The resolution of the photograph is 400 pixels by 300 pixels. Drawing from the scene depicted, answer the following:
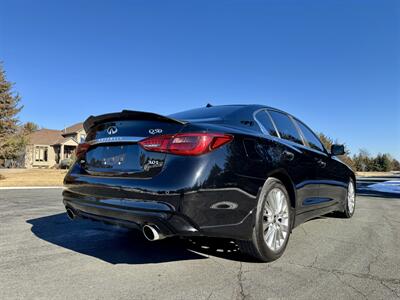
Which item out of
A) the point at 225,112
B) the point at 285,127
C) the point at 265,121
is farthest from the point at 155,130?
the point at 285,127

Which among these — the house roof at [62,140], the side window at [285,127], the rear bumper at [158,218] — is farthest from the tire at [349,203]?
the house roof at [62,140]

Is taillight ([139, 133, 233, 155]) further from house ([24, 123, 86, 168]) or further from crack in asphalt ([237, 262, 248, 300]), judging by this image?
house ([24, 123, 86, 168])

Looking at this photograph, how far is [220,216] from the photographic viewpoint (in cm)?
301

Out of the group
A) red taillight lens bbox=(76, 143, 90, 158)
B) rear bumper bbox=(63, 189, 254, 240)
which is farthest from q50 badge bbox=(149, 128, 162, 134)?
red taillight lens bbox=(76, 143, 90, 158)

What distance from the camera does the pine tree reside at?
21.6 m

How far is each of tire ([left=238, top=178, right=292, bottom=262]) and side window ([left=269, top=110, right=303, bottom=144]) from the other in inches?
33.1

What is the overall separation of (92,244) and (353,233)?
344 centimetres

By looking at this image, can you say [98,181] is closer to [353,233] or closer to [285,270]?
[285,270]

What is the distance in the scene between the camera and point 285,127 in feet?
14.8

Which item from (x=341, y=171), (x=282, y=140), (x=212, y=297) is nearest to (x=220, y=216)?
(x=212, y=297)

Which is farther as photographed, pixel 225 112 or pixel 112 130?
pixel 225 112

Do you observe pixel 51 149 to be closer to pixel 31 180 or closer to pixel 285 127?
pixel 31 180

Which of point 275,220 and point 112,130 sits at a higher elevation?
point 112,130

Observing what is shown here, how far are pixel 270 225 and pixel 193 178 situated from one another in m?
1.08
